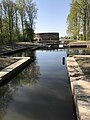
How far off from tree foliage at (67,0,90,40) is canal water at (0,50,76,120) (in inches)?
1428


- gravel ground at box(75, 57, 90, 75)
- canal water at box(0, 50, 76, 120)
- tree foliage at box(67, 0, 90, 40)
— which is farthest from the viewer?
tree foliage at box(67, 0, 90, 40)

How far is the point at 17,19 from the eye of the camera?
5678 centimetres

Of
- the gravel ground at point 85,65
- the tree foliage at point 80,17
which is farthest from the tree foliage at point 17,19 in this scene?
the gravel ground at point 85,65

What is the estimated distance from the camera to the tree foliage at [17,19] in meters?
51.4

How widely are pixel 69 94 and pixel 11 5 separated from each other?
150ft

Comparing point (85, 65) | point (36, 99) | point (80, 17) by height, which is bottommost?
point (36, 99)

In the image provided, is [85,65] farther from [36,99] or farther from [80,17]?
[80,17]

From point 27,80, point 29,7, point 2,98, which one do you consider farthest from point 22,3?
point 2,98

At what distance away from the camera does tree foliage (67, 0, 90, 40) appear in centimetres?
4742

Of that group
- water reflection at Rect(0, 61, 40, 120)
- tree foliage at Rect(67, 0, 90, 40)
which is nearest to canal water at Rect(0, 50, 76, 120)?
water reflection at Rect(0, 61, 40, 120)

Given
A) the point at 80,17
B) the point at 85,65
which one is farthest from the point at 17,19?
the point at 85,65

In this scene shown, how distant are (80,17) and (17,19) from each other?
15011 mm

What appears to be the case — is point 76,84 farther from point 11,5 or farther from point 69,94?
point 11,5

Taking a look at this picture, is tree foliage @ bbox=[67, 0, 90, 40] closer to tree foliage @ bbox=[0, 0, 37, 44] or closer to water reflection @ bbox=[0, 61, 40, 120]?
tree foliage @ bbox=[0, 0, 37, 44]
